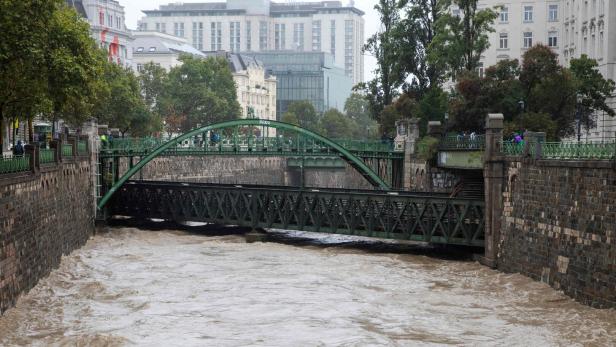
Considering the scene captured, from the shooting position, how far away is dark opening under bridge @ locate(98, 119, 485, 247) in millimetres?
58438

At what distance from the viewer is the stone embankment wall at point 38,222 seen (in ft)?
130

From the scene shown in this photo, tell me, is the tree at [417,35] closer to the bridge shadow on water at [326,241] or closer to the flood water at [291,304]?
the bridge shadow on water at [326,241]

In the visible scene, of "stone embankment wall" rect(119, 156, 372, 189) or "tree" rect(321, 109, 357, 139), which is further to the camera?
"tree" rect(321, 109, 357, 139)

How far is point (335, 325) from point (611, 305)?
9599mm

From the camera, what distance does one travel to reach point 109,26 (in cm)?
13362

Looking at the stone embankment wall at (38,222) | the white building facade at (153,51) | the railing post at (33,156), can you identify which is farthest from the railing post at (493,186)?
the white building facade at (153,51)

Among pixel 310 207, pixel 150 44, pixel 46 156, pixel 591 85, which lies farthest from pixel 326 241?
pixel 150 44

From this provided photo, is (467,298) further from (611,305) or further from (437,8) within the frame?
(437,8)

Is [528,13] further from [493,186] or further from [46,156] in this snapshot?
[46,156]

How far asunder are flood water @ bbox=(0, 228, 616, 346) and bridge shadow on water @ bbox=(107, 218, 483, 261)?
55.4 inches

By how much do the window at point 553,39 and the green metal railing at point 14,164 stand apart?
5768 cm

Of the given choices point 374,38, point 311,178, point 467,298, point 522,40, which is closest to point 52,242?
point 467,298

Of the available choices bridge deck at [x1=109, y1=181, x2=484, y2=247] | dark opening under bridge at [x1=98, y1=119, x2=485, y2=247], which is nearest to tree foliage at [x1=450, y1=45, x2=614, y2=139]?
dark opening under bridge at [x1=98, y1=119, x2=485, y2=247]

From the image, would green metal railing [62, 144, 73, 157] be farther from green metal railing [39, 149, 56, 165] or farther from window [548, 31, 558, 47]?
window [548, 31, 558, 47]
